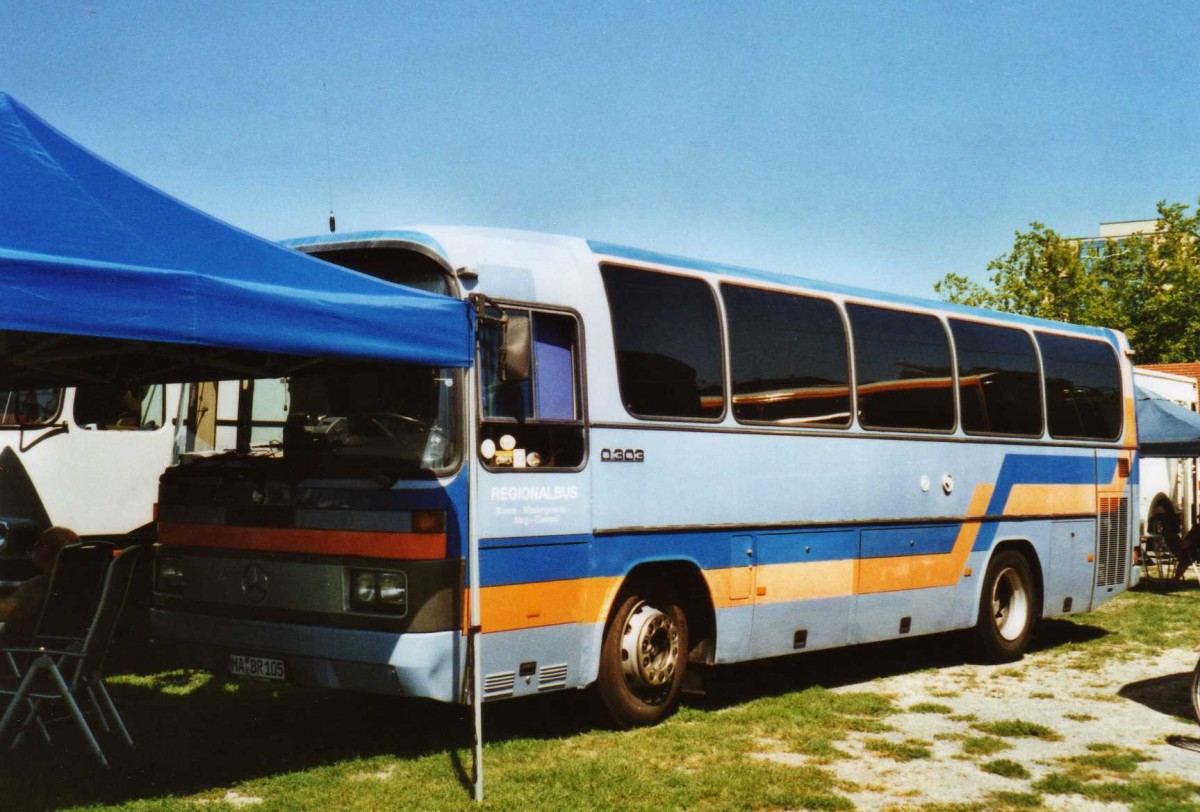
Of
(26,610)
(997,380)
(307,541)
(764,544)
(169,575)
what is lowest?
(26,610)

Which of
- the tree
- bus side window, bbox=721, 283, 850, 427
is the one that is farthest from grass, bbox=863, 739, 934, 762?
the tree

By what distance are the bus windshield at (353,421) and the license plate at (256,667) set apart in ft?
3.75

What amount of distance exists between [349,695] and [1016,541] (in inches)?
264

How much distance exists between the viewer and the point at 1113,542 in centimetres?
1370

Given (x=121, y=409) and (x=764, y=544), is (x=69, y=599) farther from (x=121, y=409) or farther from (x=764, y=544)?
(x=764, y=544)

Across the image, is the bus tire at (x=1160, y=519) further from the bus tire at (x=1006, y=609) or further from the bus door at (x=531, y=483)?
the bus door at (x=531, y=483)

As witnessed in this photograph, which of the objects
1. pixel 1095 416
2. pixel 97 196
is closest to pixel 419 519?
pixel 97 196

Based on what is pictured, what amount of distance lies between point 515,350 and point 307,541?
1.67m

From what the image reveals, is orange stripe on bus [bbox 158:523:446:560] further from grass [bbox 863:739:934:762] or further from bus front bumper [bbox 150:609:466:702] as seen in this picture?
grass [bbox 863:739:934:762]

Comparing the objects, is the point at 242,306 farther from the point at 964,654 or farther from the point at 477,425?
the point at 964,654

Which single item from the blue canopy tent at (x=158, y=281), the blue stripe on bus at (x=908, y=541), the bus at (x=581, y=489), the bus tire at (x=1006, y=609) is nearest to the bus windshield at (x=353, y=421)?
the bus at (x=581, y=489)

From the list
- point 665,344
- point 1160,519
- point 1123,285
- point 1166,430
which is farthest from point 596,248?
point 1123,285

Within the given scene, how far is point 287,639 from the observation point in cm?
746

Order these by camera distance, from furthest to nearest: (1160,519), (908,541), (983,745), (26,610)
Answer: (1160,519) < (908,541) < (983,745) < (26,610)
